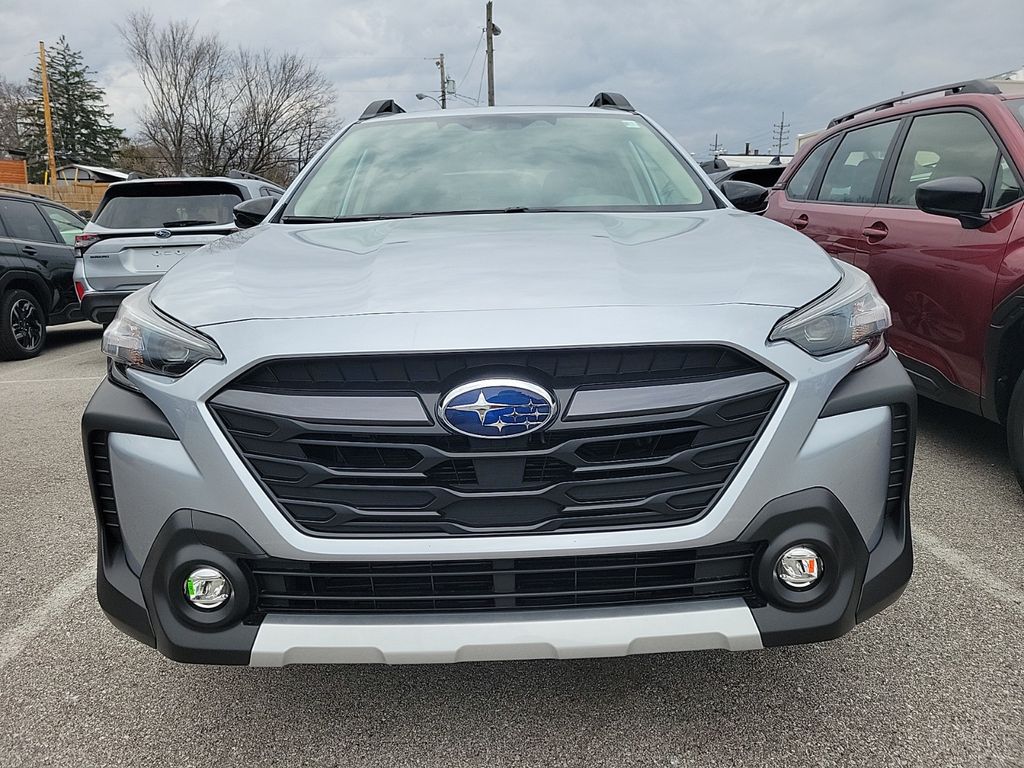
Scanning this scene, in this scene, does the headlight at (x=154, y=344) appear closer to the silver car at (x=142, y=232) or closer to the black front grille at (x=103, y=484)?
the black front grille at (x=103, y=484)

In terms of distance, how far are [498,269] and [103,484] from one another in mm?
997

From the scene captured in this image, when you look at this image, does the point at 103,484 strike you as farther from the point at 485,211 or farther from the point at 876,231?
the point at 876,231

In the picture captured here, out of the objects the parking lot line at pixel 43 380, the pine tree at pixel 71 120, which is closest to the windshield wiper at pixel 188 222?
the parking lot line at pixel 43 380

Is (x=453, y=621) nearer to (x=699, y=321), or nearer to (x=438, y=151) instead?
(x=699, y=321)

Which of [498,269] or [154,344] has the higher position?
[498,269]

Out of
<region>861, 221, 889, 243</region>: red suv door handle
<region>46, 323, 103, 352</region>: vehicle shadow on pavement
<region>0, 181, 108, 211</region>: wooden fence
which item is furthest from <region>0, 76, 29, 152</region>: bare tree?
<region>861, 221, 889, 243</region>: red suv door handle

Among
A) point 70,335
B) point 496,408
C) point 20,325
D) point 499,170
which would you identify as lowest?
Result: point 70,335

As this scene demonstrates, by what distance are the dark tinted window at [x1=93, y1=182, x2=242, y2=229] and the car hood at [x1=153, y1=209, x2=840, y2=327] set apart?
529 cm

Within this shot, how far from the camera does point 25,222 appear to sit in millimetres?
8094

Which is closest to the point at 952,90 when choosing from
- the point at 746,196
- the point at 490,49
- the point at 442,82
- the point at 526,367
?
the point at 746,196

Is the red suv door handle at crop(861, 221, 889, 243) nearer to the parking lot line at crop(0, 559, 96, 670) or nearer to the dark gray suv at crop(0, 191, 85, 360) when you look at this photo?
the parking lot line at crop(0, 559, 96, 670)

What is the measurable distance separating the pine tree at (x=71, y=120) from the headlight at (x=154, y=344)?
6154cm

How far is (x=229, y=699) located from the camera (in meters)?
2.08

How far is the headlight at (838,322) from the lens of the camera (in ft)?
5.41
